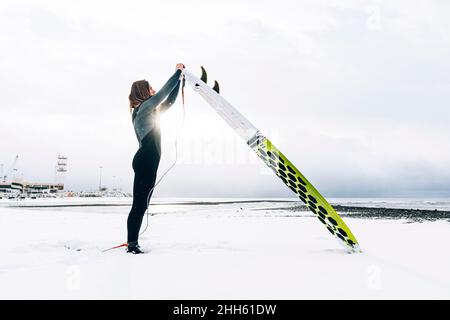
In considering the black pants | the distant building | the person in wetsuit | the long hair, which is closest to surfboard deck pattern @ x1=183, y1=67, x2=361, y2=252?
the person in wetsuit

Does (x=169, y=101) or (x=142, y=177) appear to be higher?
(x=169, y=101)

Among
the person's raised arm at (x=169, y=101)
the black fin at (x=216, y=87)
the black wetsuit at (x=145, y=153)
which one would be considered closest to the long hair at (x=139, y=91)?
the black wetsuit at (x=145, y=153)

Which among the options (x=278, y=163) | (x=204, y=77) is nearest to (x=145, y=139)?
(x=204, y=77)

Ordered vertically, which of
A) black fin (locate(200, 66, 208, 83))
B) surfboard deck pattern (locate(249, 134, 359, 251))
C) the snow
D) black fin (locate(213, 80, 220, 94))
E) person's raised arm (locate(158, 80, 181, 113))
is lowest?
the snow

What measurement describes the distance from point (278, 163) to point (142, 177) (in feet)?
5.71

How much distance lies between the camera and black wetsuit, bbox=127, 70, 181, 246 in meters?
3.91

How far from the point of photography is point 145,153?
156 inches

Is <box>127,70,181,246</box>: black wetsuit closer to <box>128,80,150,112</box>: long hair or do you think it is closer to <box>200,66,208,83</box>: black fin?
<box>128,80,150,112</box>: long hair

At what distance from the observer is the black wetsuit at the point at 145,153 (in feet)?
12.8

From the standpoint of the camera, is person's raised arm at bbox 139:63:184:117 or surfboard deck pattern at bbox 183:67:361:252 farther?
surfboard deck pattern at bbox 183:67:361:252

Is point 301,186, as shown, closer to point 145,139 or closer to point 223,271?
point 223,271

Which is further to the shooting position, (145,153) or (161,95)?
(145,153)

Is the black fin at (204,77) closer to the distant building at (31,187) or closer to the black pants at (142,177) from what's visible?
the black pants at (142,177)
